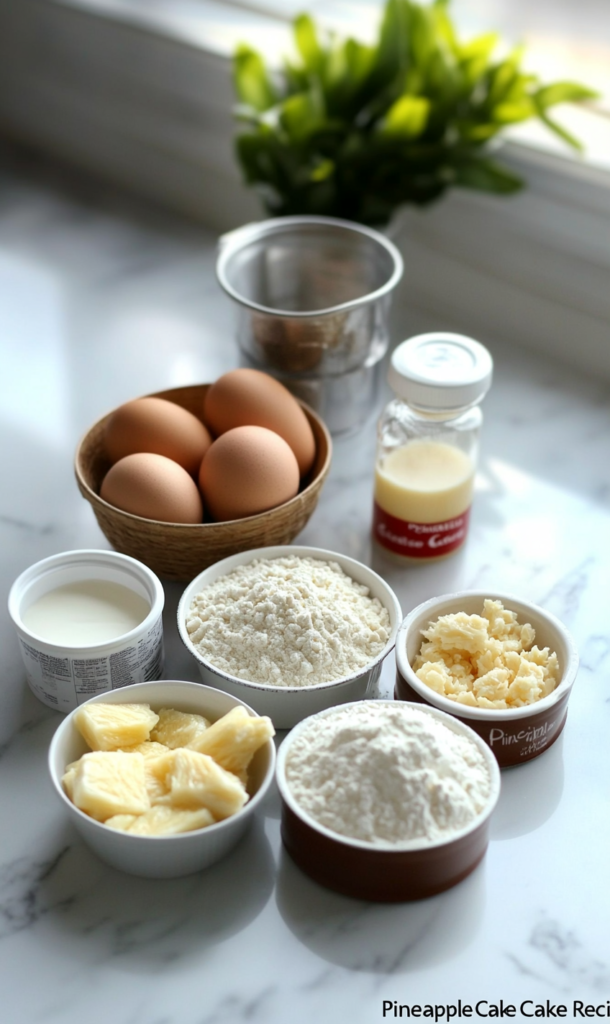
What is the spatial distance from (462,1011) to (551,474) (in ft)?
2.34

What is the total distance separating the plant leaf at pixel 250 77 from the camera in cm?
152

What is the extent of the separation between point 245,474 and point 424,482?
21 centimetres

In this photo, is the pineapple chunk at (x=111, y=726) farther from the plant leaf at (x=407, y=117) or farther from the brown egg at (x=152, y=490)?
the plant leaf at (x=407, y=117)

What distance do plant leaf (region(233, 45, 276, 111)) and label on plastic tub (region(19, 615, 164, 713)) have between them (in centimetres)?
89

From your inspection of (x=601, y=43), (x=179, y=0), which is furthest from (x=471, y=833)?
(x=179, y=0)

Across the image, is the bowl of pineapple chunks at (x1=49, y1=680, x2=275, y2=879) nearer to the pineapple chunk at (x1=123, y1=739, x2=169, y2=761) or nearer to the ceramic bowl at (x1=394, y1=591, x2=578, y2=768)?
the pineapple chunk at (x1=123, y1=739, x2=169, y2=761)

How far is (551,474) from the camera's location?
131 cm

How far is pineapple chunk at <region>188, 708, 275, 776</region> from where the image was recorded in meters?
0.83

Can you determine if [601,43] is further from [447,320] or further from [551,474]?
[551,474]

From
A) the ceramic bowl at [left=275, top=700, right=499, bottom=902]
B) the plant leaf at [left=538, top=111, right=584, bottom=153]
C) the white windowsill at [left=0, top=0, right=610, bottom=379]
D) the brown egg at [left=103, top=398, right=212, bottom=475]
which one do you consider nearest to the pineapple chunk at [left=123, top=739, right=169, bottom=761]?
the ceramic bowl at [left=275, top=700, right=499, bottom=902]

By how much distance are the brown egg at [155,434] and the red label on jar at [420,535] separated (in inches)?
8.5

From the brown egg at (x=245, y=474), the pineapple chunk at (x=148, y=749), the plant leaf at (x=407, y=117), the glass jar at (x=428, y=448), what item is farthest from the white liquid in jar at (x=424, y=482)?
the plant leaf at (x=407, y=117)

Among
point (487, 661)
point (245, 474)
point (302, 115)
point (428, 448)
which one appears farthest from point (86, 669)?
point (302, 115)

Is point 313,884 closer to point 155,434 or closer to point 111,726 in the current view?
point 111,726
